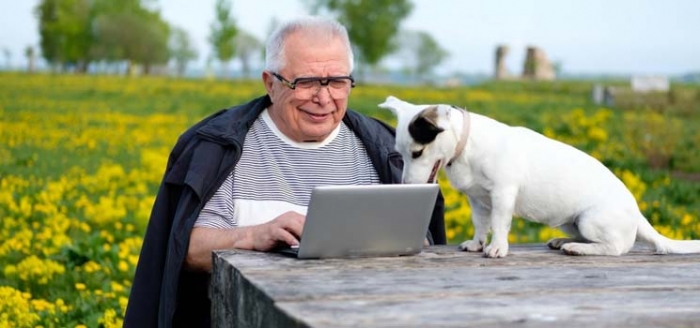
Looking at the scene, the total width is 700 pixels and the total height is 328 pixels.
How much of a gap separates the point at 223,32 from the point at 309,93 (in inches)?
3143

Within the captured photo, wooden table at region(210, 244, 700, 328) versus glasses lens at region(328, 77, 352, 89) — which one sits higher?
glasses lens at region(328, 77, 352, 89)

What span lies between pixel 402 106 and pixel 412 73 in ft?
441

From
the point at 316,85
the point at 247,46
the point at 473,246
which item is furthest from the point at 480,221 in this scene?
the point at 247,46

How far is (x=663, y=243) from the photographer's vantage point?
12.0ft

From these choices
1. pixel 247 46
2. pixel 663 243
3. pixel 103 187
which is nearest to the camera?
pixel 663 243

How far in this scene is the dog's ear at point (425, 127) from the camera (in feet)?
10.5

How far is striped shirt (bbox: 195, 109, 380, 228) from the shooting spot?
12.9 ft

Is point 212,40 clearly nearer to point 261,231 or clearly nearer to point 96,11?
point 96,11

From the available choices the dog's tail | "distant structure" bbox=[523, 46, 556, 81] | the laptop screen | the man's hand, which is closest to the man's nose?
the man's hand

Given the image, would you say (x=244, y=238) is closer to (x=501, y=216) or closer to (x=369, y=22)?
(x=501, y=216)

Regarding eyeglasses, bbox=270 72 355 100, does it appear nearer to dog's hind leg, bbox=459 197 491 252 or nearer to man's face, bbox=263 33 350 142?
man's face, bbox=263 33 350 142

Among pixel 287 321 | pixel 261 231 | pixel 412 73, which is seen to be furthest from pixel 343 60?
pixel 412 73

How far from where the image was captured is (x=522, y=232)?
28.5ft

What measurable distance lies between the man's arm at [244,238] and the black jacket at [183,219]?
4 centimetres
